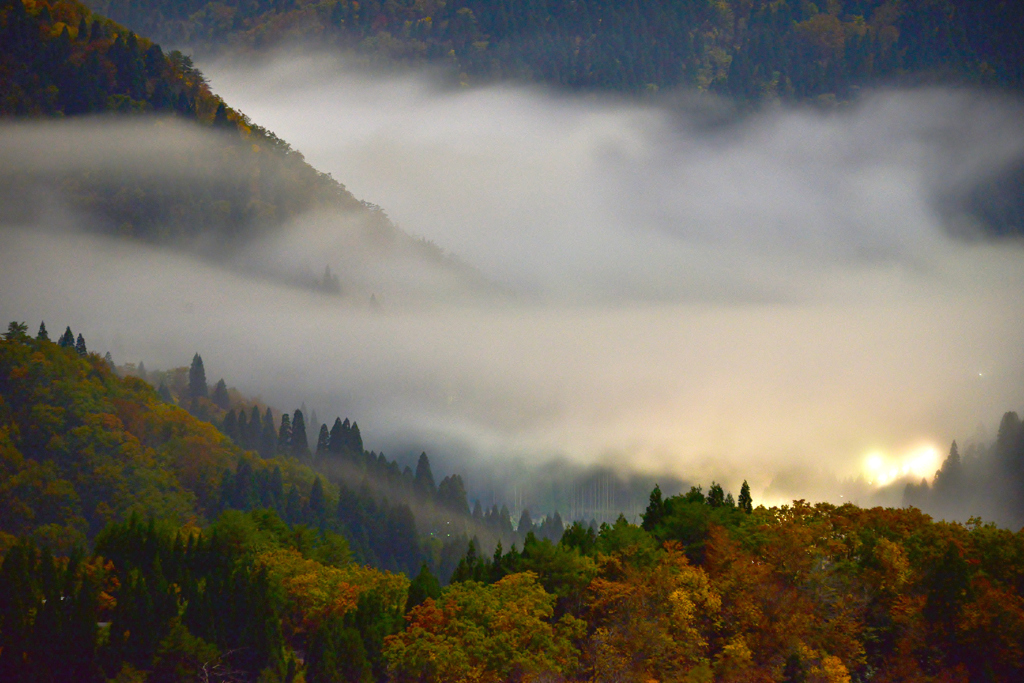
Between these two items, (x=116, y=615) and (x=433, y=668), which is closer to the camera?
(x=433, y=668)

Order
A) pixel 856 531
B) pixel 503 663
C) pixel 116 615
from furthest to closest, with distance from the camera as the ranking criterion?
1. pixel 856 531
2. pixel 116 615
3. pixel 503 663

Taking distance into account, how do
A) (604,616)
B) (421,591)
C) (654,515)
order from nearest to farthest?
1. (604,616)
2. (421,591)
3. (654,515)

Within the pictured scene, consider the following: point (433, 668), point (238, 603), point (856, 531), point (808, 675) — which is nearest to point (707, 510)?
point (856, 531)

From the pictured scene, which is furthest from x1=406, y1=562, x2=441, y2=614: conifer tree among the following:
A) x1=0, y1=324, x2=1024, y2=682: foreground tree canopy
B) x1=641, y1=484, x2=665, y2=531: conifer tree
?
x1=641, y1=484, x2=665, y2=531: conifer tree

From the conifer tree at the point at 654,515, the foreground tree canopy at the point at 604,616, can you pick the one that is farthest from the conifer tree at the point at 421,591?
the conifer tree at the point at 654,515

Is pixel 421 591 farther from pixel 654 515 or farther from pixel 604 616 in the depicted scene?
pixel 654 515

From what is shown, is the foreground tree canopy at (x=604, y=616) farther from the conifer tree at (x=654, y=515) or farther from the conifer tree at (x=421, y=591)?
the conifer tree at (x=654, y=515)

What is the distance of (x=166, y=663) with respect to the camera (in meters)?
125

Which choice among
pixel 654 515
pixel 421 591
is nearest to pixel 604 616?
pixel 421 591

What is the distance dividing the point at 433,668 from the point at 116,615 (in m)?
31.4

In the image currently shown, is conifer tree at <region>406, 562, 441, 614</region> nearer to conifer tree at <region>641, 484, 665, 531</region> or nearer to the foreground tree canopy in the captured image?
the foreground tree canopy

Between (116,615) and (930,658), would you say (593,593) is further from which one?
(116,615)

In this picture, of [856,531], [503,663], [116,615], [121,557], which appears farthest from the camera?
[121,557]

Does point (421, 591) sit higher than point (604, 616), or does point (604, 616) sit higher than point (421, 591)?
point (604, 616)
